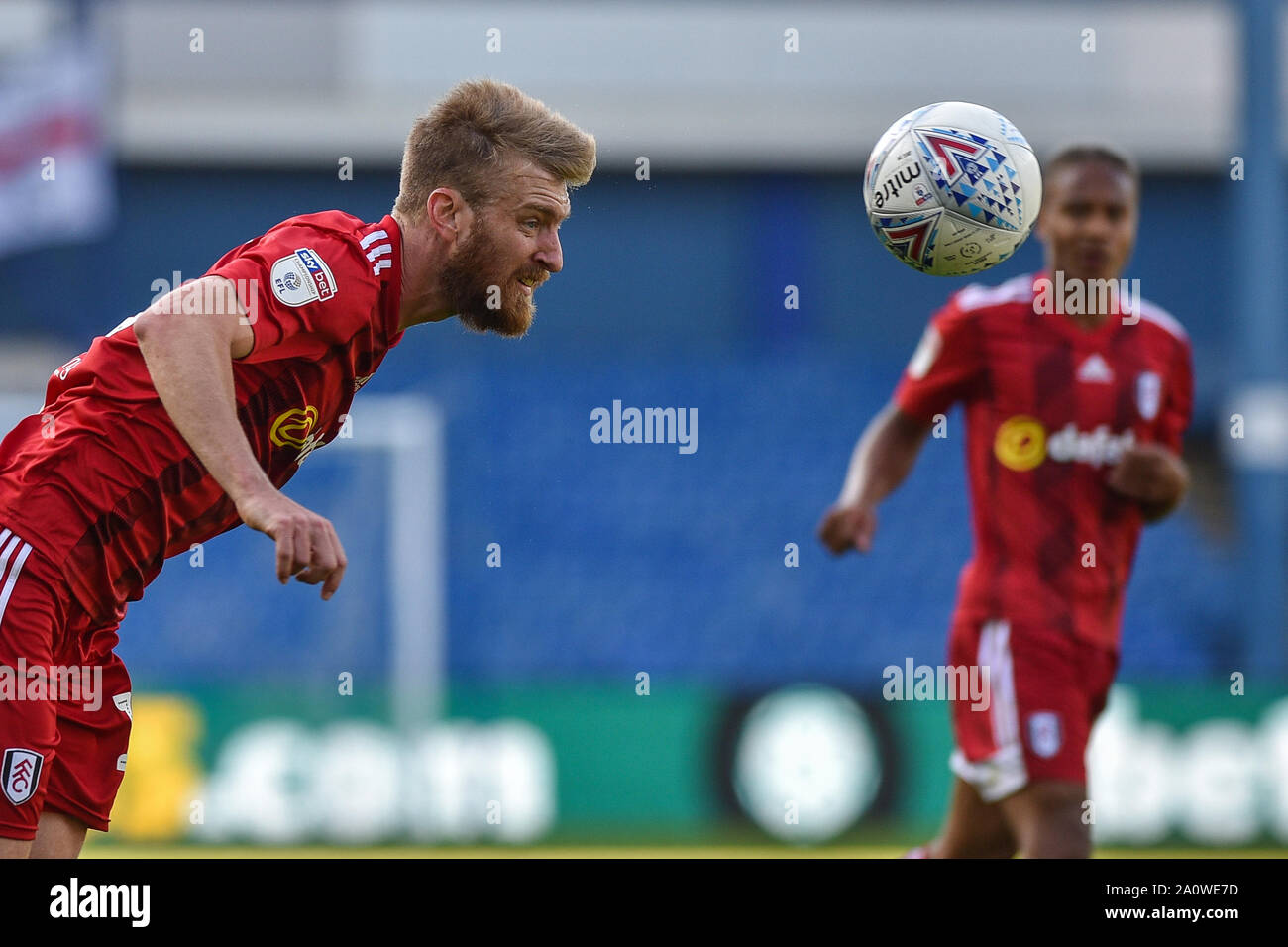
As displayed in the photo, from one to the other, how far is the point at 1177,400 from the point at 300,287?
123 inches

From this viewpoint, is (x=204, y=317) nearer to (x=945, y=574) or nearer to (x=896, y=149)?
(x=896, y=149)

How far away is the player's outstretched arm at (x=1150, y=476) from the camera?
5312mm

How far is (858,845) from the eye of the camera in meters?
10.6

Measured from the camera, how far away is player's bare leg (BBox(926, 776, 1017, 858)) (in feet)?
17.2

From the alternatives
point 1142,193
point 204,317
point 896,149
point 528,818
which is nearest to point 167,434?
point 204,317

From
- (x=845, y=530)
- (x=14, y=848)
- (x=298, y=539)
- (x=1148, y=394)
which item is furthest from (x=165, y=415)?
(x=1148, y=394)

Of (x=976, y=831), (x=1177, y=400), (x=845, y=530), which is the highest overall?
(x=1177, y=400)

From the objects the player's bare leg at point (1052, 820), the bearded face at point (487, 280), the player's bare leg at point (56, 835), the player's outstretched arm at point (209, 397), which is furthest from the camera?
the player's bare leg at point (1052, 820)

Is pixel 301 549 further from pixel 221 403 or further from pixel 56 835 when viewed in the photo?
pixel 56 835

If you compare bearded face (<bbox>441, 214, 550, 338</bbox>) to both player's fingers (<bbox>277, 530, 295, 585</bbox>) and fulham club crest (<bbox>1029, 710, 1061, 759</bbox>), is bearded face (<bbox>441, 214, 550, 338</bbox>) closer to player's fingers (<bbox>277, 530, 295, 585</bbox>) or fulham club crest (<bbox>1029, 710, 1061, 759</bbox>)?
player's fingers (<bbox>277, 530, 295, 585</bbox>)

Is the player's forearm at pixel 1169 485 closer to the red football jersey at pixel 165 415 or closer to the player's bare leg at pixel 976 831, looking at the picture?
the player's bare leg at pixel 976 831

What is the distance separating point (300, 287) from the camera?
382 centimetres

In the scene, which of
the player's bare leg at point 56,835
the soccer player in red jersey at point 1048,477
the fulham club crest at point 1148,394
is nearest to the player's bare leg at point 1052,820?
the soccer player in red jersey at point 1048,477

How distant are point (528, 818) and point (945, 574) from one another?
21.5 feet
